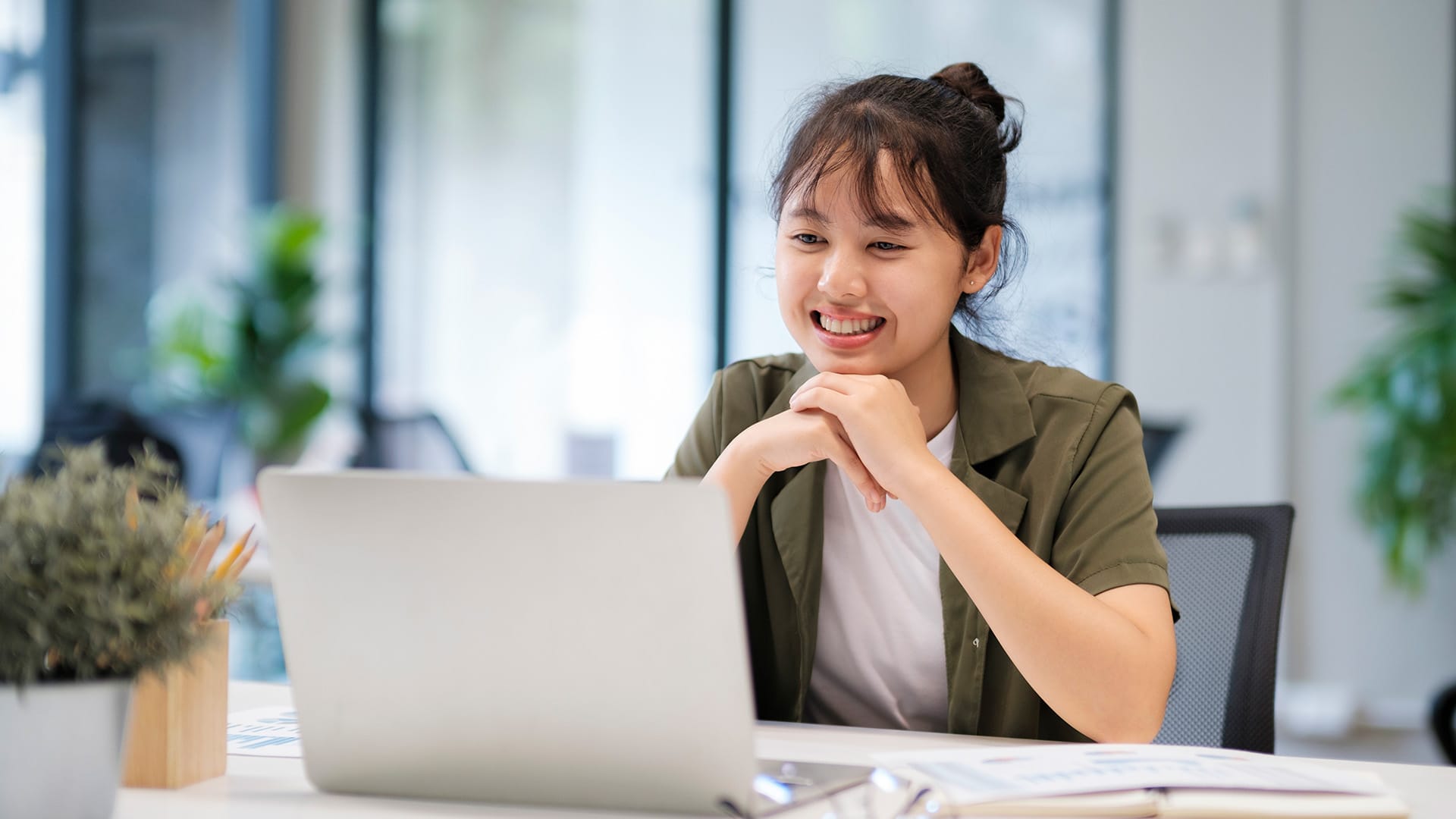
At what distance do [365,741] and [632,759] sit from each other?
0.18 m

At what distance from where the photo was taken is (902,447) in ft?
4.04

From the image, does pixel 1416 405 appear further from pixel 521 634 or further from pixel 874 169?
pixel 521 634

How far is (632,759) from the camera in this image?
799 mm

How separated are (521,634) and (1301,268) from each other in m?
4.02

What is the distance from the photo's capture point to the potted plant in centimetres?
72

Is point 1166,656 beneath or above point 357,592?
beneath

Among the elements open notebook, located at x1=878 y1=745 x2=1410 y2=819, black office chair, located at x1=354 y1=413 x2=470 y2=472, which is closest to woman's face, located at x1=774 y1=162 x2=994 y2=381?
open notebook, located at x1=878 y1=745 x2=1410 y2=819

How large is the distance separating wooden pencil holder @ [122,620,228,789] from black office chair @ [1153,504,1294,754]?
3.09 ft

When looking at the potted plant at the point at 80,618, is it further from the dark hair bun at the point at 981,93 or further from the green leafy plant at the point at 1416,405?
the green leafy plant at the point at 1416,405

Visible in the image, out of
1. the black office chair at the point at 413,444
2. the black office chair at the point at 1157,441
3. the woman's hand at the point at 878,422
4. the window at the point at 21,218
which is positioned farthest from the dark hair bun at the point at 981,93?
the window at the point at 21,218

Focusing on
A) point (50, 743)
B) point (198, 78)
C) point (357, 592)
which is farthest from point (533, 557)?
point (198, 78)

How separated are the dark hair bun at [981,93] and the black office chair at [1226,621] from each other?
47 cm

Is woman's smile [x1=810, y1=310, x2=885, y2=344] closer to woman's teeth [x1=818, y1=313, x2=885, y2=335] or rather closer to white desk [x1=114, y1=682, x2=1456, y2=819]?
woman's teeth [x1=818, y1=313, x2=885, y2=335]

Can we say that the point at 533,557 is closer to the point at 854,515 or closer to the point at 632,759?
the point at 632,759
